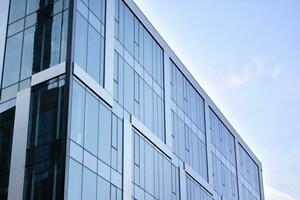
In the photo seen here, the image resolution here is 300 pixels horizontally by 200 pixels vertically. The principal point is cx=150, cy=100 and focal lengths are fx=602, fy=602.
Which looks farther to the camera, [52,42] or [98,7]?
[98,7]

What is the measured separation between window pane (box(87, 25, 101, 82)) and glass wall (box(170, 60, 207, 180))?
527 inches

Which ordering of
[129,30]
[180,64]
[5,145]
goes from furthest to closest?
[180,64]
[129,30]
[5,145]

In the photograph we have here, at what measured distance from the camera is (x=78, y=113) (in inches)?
1367

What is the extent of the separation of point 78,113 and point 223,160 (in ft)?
102

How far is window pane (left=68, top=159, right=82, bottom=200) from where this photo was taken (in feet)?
106

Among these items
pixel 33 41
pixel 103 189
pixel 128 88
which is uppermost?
pixel 33 41

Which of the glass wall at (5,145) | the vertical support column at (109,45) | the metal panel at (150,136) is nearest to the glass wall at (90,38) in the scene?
the vertical support column at (109,45)

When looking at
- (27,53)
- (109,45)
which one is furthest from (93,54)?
(27,53)

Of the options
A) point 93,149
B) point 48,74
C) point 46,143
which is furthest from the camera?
point 48,74

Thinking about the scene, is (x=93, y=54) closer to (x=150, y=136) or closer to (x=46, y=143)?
(x=46, y=143)

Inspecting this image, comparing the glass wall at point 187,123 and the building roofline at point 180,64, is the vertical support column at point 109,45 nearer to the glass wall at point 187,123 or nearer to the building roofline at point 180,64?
the building roofline at point 180,64

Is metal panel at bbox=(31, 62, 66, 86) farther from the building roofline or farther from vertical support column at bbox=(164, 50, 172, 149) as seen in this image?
vertical support column at bbox=(164, 50, 172, 149)

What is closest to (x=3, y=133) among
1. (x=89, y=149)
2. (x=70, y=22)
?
(x=89, y=149)

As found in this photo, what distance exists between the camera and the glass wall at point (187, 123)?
168 feet
